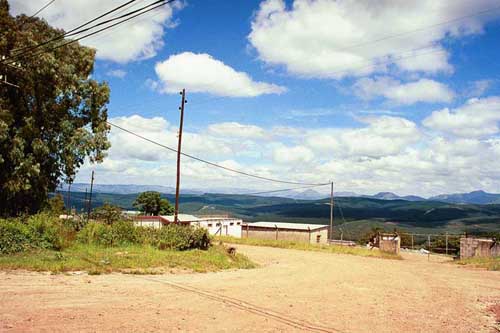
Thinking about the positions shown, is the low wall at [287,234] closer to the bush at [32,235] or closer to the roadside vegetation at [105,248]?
the roadside vegetation at [105,248]

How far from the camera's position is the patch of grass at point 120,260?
17.5m

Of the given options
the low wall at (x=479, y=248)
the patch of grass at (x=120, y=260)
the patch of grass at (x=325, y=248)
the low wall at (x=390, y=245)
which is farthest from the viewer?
the low wall at (x=390, y=245)

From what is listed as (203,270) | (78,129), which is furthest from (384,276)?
(78,129)

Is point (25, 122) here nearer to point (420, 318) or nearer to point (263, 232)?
point (420, 318)

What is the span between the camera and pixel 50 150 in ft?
97.4

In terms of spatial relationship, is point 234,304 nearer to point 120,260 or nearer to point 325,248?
point 120,260

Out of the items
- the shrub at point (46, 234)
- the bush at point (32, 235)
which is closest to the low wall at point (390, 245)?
the bush at point (32, 235)

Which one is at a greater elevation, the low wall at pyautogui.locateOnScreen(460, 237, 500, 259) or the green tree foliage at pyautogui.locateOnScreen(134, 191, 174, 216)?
the green tree foliage at pyautogui.locateOnScreen(134, 191, 174, 216)

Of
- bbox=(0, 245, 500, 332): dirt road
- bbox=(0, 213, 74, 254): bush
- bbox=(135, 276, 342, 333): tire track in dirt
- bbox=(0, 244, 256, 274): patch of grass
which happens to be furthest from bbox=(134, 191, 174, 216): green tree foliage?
bbox=(135, 276, 342, 333): tire track in dirt

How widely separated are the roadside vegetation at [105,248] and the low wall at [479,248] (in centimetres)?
2624

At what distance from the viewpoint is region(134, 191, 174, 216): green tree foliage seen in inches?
3568

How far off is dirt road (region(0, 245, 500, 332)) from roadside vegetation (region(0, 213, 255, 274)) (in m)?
1.73

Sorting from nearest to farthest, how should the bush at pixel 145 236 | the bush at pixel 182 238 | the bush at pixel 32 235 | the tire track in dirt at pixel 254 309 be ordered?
the tire track in dirt at pixel 254 309 → the bush at pixel 32 235 → the bush at pixel 145 236 → the bush at pixel 182 238

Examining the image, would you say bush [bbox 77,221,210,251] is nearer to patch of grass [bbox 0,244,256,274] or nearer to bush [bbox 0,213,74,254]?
patch of grass [bbox 0,244,256,274]
